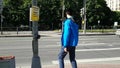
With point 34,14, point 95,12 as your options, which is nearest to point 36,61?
point 34,14

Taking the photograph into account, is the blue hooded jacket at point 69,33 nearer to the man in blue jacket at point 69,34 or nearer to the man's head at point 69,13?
the man in blue jacket at point 69,34

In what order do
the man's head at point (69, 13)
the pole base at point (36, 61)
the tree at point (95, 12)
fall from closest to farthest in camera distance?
the pole base at point (36, 61)
the man's head at point (69, 13)
the tree at point (95, 12)

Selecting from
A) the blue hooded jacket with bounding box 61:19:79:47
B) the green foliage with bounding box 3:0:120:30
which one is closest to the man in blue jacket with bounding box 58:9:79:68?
the blue hooded jacket with bounding box 61:19:79:47

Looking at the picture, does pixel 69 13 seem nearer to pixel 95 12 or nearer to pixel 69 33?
pixel 69 33

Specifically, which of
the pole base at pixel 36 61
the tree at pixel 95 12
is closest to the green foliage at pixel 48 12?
the tree at pixel 95 12

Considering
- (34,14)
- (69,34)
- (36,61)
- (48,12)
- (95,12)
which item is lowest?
(36,61)

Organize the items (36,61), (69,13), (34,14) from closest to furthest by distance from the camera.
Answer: (34,14) → (36,61) → (69,13)

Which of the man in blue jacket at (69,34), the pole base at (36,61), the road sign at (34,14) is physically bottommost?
the pole base at (36,61)

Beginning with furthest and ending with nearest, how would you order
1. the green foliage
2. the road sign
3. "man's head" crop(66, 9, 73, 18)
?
the green foliage < "man's head" crop(66, 9, 73, 18) < the road sign

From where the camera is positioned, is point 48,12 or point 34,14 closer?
point 34,14

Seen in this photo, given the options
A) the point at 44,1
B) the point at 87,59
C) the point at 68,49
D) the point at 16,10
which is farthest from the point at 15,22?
the point at 68,49

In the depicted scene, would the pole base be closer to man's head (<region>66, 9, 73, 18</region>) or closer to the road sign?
the road sign

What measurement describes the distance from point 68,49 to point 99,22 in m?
61.9

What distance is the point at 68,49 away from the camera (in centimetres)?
1005
